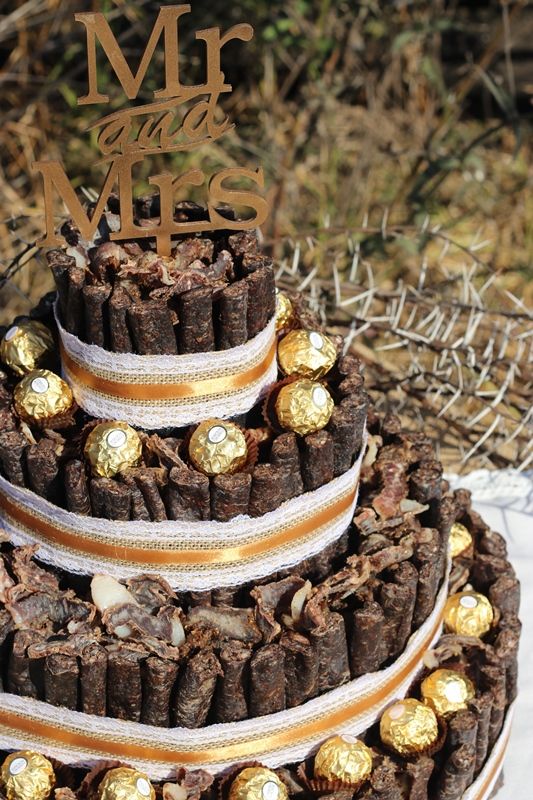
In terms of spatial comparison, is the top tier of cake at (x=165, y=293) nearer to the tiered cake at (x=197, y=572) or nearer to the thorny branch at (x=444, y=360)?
the tiered cake at (x=197, y=572)

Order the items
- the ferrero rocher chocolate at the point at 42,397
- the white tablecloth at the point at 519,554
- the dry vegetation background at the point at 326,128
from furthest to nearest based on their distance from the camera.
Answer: the dry vegetation background at the point at 326,128, the white tablecloth at the point at 519,554, the ferrero rocher chocolate at the point at 42,397

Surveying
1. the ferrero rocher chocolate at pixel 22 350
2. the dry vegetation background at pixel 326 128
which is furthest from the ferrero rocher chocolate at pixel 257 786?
the dry vegetation background at pixel 326 128

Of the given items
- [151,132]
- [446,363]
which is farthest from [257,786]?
[446,363]

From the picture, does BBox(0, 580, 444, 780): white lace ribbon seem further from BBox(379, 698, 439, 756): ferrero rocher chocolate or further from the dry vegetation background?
the dry vegetation background

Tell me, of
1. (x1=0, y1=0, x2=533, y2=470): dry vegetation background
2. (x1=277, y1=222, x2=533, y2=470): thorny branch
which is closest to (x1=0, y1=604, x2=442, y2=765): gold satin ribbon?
(x1=277, y1=222, x2=533, y2=470): thorny branch

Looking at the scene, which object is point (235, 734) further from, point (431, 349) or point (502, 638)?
point (431, 349)

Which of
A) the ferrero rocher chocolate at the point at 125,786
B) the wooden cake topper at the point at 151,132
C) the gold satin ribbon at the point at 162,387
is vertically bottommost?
the ferrero rocher chocolate at the point at 125,786

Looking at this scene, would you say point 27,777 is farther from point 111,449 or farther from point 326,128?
point 326,128
